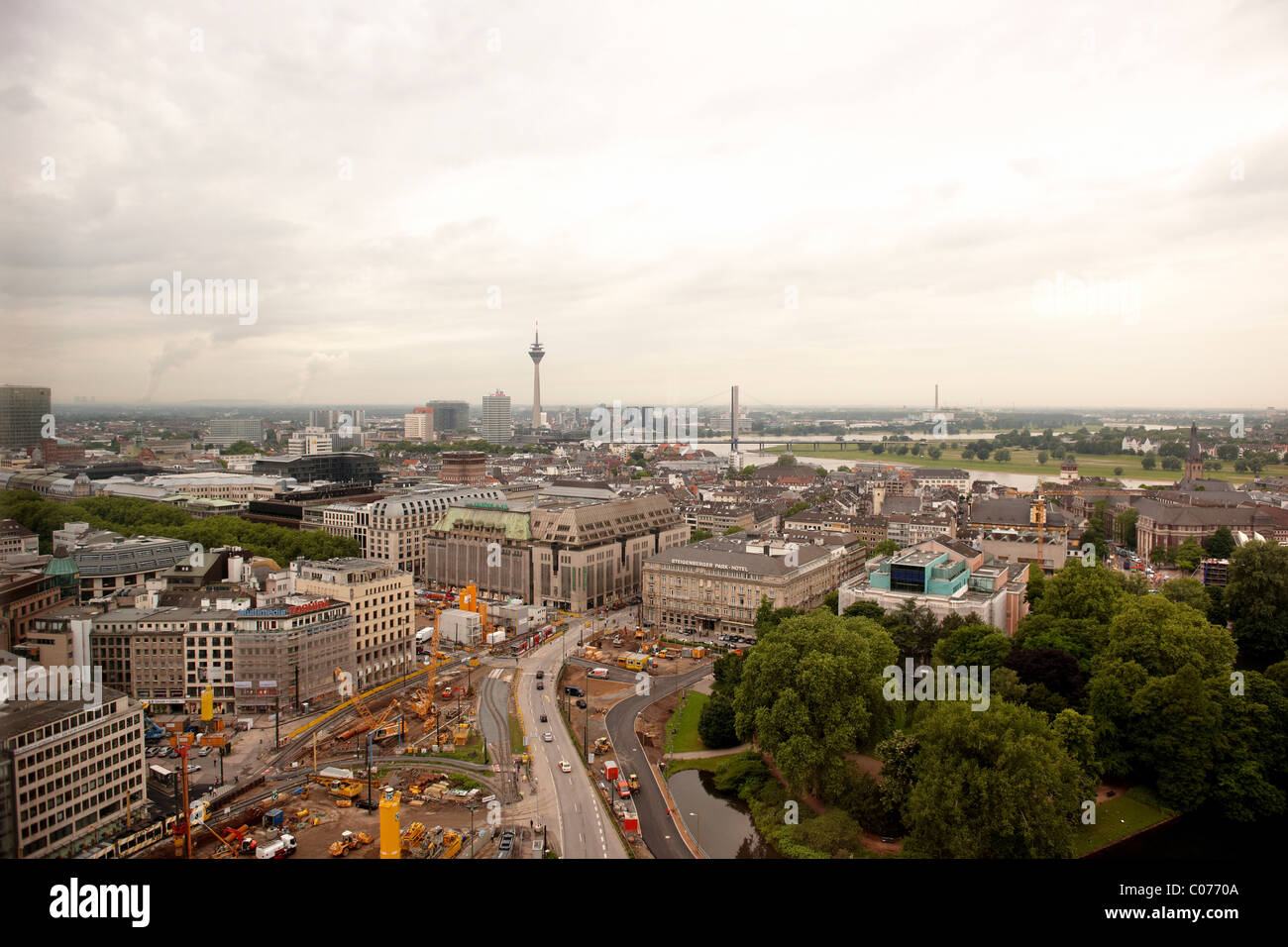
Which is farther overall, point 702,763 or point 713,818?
point 702,763

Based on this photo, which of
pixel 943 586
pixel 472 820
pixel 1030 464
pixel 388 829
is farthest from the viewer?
pixel 1030 464

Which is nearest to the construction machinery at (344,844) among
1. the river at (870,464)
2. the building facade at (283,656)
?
the building facade at (283,656)

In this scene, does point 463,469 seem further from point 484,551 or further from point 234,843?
point 234,843

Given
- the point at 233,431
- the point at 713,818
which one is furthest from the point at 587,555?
the point at 233,431

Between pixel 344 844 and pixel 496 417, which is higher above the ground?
pixel 496 417

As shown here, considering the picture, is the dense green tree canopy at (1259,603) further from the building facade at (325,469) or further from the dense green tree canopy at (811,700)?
the building facade at (325,469)
